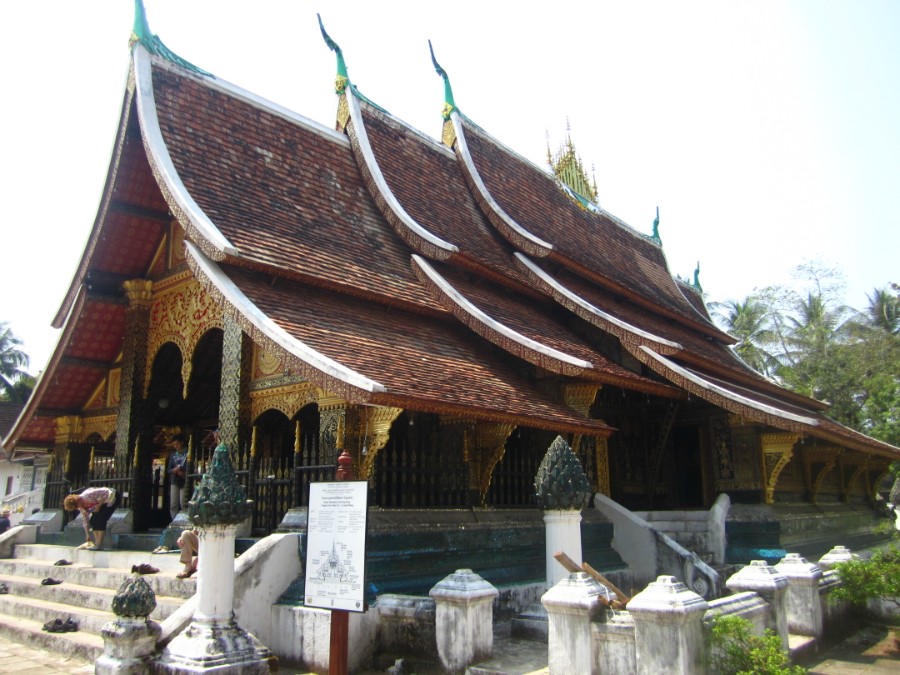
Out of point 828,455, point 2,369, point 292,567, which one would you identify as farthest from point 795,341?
point 2,369

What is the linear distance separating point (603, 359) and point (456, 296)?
213cm

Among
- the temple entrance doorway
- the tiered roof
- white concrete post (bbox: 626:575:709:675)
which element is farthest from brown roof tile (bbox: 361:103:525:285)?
white concrete post (bbox: 626:575:709:675)

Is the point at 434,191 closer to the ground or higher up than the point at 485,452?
higher up

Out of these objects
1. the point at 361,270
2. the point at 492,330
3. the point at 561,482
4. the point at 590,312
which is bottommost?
the point at 561,482

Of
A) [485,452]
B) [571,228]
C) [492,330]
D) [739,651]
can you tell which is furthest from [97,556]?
[571,228]

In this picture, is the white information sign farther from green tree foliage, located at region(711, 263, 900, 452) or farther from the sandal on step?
green tree foliage, located at region(711, 263, 900, 452)

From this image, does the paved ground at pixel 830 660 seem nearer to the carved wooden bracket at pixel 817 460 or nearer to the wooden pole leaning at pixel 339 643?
the wooden pole leaning at pixel 339 643

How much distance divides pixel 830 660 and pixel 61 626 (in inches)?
241

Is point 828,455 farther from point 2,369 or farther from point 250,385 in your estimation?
point 2,369

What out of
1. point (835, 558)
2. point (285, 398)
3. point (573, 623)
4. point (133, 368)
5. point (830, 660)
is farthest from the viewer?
point (133, 368)

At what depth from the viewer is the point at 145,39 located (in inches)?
333

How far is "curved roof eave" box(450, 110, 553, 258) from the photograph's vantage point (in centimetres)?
1086

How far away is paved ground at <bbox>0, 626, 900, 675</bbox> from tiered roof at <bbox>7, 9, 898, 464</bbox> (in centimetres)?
247

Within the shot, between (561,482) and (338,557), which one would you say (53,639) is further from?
(561,482)
